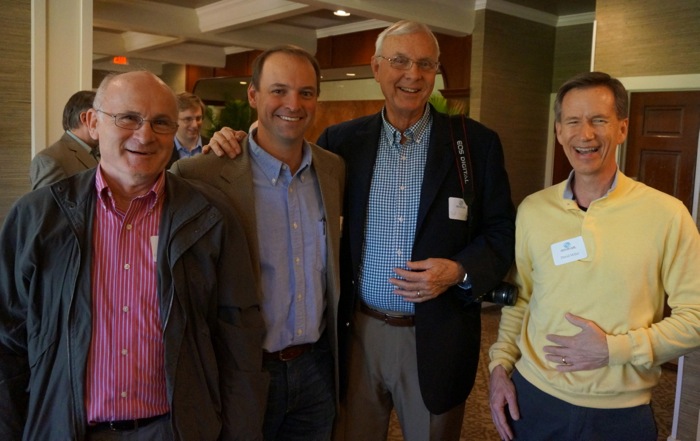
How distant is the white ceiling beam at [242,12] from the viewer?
6.07 metres

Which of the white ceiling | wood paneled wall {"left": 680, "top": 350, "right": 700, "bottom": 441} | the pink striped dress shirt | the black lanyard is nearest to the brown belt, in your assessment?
the black lanyard

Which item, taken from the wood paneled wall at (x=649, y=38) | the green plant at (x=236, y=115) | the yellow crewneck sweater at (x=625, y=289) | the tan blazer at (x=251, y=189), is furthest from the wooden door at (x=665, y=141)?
the green plant at (x=236, y=115)

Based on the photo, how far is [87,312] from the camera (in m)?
1.43

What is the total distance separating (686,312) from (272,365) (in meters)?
1.18

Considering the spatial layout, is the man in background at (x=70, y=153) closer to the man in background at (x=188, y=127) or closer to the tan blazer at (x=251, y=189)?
the man in background at (x=188, y=127)

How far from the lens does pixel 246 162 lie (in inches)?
72.6

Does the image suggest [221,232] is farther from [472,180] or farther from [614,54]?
[614,54]

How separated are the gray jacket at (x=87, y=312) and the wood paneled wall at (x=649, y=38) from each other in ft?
12.2

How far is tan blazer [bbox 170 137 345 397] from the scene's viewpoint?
5.87 ft

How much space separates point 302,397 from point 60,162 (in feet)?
7.37

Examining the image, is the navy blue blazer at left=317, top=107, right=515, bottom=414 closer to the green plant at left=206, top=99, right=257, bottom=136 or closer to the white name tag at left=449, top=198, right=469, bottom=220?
the white name tag at left=449, top=198, right=469, bottom=220

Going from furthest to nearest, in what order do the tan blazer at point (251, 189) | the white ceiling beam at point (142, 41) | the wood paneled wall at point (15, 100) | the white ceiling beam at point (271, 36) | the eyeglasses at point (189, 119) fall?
the white ceiling beam at point (142, 41) → the white ceiling beam at point (271, 36) → the eyeglasses at point (189, 119) → the wood paneled wall at point (15, 100) → the tan blazer at point (251, 189)

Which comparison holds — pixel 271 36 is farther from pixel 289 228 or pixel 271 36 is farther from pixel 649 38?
→ pixel 289 228

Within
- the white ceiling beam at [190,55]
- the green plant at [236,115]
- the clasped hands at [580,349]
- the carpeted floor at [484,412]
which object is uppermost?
the white ceiling beam at [190,55]
